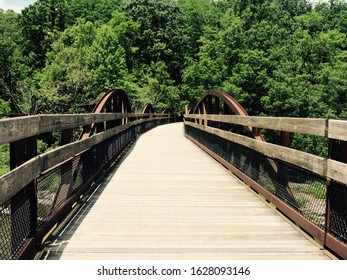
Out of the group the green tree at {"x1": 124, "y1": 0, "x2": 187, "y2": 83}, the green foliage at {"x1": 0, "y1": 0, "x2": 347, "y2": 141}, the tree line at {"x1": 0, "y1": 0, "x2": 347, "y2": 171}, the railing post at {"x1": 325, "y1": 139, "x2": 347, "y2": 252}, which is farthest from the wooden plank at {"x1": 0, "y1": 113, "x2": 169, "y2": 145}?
the green tree at {"x1": 124, "y1": 0, "x2": 187, "y2": 83}

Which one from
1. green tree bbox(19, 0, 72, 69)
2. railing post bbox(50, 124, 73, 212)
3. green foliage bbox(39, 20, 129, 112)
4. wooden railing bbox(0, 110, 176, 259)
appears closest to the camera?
wooden railing bbox(0, 110, 176, 259)

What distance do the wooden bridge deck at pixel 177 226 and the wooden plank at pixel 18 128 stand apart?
98cm

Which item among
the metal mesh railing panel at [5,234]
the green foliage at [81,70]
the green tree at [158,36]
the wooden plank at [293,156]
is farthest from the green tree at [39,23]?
the metal mesh railing panel at [5,234]

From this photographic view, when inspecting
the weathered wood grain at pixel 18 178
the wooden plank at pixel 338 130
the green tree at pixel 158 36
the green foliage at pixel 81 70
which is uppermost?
the green tree at pixel 158 36

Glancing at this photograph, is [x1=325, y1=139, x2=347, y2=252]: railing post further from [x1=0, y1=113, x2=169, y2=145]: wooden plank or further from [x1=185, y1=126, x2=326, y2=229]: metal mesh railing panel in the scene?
[x1=0, y1=113, x2=169, y2=145]: wooden plank

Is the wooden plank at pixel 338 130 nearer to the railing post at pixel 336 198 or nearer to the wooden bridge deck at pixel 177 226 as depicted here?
the railing post at pixel 336 198

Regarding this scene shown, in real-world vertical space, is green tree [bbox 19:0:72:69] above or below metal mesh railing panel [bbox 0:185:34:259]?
above

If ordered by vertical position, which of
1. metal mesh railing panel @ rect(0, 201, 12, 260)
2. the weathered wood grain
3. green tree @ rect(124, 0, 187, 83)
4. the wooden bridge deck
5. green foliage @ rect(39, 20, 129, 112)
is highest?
green tree @ rect(124, 0, 187, 83)

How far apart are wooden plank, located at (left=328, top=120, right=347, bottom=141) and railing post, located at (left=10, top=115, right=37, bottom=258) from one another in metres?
2.28

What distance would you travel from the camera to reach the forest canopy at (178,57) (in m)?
31.4

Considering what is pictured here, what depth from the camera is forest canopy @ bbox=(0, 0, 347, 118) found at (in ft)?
103

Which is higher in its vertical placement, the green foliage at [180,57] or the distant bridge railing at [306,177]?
the green foliage at [180,57]

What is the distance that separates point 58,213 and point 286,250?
80.9 inches

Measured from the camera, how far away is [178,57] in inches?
2451
